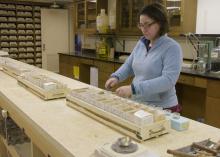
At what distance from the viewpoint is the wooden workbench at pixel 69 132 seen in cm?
102

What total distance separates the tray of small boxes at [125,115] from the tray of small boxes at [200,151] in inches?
7.0

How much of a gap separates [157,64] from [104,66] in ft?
10.2

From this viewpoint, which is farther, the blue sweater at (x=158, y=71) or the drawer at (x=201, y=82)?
the drawer at (x=201, y=82)

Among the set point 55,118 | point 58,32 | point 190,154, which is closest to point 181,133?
point 190,154

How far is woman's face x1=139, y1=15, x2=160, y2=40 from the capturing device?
5.81 ft

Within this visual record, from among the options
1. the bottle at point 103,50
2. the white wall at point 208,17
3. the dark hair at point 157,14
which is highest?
the white wall at point 208,17

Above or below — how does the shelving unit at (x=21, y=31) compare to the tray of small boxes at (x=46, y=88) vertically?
above

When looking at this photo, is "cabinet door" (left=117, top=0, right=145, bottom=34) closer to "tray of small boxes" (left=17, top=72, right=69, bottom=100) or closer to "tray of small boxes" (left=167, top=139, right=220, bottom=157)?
"tray of small boxes" (left=17, top=72, right=69, bottom=100)

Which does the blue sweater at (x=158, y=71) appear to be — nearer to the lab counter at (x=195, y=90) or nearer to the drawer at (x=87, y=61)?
the lab counter at (x=195, y=90)

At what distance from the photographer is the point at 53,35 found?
25.6ft

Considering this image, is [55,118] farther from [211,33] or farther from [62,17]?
[62,17]

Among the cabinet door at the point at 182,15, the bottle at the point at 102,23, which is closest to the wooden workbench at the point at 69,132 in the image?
the cabinet door at the point at 182,15

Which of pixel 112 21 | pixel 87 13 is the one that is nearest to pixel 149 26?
pixel 112 21

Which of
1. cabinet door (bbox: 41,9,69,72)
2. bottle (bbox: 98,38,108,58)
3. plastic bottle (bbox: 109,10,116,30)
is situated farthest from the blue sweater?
cabinet door (bbox: 41,9,69,72)
